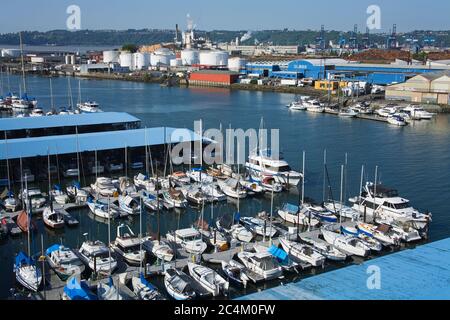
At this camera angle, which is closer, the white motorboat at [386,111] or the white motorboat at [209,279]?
the white motorboat at [209,279]

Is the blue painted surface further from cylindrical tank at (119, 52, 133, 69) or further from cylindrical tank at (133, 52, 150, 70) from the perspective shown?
cylindrical tank at (119, 52, 133, 69)

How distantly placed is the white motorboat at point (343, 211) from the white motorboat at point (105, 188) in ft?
8.92

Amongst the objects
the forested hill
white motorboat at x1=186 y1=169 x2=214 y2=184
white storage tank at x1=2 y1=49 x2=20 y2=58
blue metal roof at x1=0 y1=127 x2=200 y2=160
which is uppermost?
the forested hill

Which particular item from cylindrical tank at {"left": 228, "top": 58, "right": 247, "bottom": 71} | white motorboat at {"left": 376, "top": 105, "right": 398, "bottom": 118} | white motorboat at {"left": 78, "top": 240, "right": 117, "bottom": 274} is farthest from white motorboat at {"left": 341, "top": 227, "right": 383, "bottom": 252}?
cylindrical tank at {"left": 228, "top": 58, "right": 247, "bottom": 71}

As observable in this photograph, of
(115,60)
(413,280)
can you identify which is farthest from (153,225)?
(115,60)

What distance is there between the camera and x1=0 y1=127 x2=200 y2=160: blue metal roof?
24.1ft

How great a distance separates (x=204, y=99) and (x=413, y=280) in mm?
16635

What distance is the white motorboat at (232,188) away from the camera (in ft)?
22.0

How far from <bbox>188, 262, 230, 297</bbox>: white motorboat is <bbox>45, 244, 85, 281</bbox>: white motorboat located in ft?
3.24

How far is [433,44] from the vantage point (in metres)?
57.3

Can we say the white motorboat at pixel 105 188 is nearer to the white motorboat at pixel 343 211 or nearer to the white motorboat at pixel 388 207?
the white motorboat at pixel 343 211

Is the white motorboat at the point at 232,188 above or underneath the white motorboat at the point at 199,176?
underneath

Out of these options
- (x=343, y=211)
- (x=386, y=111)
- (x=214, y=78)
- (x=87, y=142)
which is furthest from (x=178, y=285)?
(x=214, y=78)

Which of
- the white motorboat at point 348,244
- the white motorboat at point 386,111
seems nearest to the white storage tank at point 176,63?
the white motorboat at point 386,111
